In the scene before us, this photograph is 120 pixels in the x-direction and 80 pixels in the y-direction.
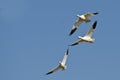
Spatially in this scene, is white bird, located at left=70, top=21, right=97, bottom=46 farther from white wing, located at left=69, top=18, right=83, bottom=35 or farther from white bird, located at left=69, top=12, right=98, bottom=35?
white wing, located at left=69, top=18, right=83, bottom=35

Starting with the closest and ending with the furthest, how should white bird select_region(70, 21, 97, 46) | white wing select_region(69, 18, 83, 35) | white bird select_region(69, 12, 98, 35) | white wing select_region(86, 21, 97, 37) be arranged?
white bird select_region(70, 21, 97, 46)
white bird select_region(69, 12, 98, 35)
white wing select_region(86, 21, 97, 37)
white wing select_region(69, 18, 83, 35)

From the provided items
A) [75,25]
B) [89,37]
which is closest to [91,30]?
[89,37]

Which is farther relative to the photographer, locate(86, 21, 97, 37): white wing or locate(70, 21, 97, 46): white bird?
locate(86, 21, 97, 37): white wing

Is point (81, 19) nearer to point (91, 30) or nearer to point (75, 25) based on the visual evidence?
point (91, 30)

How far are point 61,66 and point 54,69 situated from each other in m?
3.58

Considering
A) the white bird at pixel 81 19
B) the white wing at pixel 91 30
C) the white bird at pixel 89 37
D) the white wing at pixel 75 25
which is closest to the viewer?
the white bird at pixel 89 37

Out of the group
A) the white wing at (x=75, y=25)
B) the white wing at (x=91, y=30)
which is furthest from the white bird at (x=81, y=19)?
the white wing at (x=91, y=30)

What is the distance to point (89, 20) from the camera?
264 feet

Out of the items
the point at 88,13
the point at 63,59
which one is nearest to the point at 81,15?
the point at 88,13

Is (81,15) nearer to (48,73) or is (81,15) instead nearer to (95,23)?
(95,23)

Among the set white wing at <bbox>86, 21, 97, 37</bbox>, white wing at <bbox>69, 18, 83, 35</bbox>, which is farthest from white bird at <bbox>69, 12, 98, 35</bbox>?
white wing at <bbox>86, 21, 97, 37</bbox>

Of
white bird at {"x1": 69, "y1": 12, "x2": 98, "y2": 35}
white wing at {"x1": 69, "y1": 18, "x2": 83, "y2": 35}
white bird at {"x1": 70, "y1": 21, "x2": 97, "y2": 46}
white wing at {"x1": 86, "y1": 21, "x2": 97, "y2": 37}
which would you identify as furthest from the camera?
white wing at {"x1": 69, "y1": 18, "x2": 83, "y2": 35}

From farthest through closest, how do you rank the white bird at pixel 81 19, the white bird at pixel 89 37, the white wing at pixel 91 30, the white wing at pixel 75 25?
the white wing at pixel 75 25 → the white wing at pixel 91 30 → the white bird at pixel 81 19 → the white bird at pixel 89 37

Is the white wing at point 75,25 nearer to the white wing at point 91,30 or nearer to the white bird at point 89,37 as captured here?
the white bird at point 89,37
